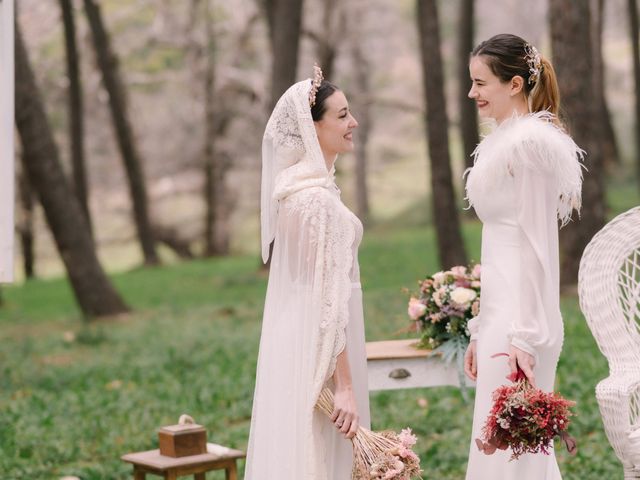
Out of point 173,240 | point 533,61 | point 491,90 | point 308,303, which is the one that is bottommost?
point 173,240

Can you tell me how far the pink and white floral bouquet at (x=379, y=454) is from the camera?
4.18 metres

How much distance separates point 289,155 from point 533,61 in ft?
3.55

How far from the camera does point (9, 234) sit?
16.2 ft

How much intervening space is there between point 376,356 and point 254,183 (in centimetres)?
2827

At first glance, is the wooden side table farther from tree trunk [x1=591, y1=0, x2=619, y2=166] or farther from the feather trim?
tree trunk [x1=591, y1=0, x2=619, y2=166]

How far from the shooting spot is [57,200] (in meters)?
13.9

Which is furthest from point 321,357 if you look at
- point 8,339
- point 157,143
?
point 157,143

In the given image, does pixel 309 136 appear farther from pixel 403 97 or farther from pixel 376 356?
pixel 403 97

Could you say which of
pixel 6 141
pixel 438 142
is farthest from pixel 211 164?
pixel 6 141

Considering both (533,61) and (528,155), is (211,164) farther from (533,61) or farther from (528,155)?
(528,155)

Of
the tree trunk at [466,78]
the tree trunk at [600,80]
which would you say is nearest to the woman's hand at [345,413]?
the tree trunk at [600,80]

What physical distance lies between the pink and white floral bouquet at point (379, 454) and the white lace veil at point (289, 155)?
802 millimetres

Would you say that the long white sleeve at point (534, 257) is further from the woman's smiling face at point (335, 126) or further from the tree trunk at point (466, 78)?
the tree trunk at point (466, 78)

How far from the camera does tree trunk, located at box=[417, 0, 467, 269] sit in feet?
44.5
